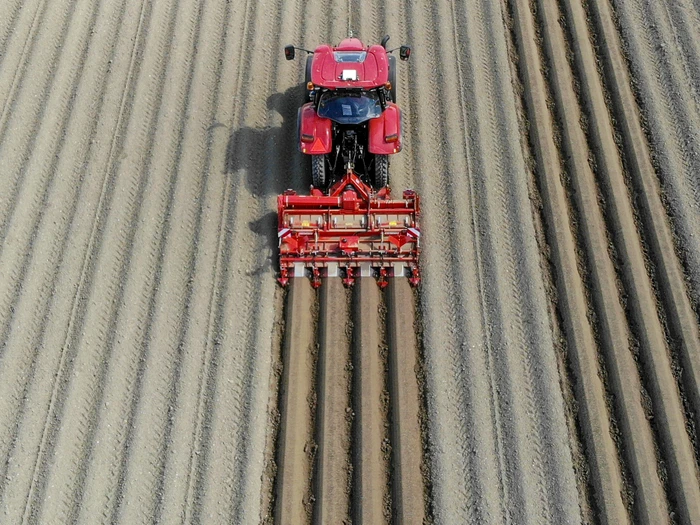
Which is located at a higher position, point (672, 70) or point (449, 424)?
point (672, 70)

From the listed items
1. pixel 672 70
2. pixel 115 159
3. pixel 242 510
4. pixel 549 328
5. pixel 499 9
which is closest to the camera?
pixel 242 510

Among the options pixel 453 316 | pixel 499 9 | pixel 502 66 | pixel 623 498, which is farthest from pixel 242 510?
pixel 499 9

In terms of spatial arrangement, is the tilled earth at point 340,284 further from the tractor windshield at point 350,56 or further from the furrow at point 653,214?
the tractor windshield at point 350,56

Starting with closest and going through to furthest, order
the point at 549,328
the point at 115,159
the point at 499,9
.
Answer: the point at 549,328, the point at 115,159, the point at 499,9

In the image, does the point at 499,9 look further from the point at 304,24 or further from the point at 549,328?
the point at 549,328

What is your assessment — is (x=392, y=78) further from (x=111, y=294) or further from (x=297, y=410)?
(x=111, y=294)

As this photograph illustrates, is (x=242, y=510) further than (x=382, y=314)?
No

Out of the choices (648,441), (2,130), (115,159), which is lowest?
(648,441)

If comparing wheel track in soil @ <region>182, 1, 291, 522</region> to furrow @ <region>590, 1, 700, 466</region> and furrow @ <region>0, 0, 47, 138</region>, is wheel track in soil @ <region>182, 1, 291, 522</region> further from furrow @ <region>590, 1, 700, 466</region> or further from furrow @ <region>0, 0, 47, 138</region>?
furrow @ <region>590, 1, 700, 466</region>

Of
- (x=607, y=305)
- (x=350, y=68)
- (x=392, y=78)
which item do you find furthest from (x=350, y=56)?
(x=607, y=305)
